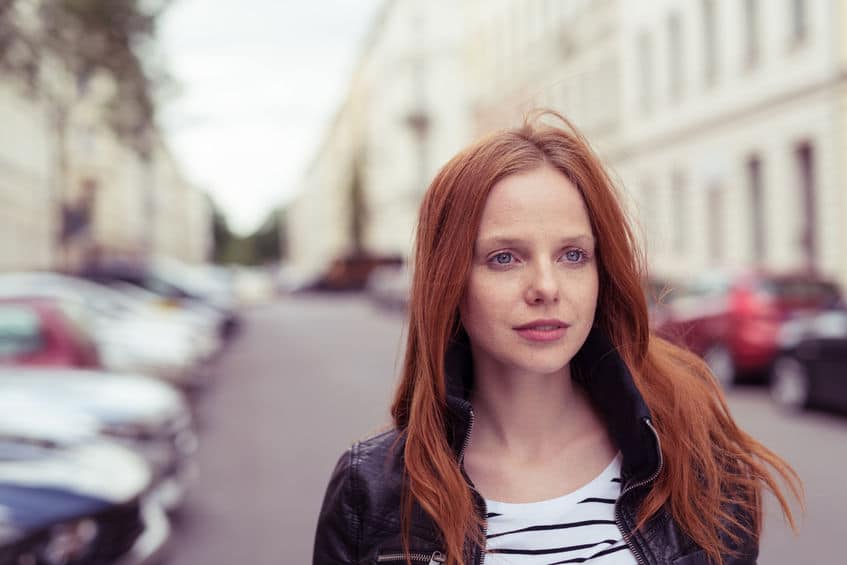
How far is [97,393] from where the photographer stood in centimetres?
746

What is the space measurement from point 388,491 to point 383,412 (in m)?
11.0

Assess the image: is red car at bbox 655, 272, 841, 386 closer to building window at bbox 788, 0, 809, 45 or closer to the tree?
building window at bbox 788, 0, 809, 45

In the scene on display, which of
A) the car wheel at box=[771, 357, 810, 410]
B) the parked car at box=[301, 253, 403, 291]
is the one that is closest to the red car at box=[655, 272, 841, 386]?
the car wheel at box=[771, 357, 810, 410]

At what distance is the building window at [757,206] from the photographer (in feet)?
84.9

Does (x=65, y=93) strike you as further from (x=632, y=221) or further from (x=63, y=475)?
(x=632, y=221)

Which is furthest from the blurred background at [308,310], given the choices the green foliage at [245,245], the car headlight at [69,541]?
the green foliage at [245,245]

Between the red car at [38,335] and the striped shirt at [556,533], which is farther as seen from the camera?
the red car at [38,335]

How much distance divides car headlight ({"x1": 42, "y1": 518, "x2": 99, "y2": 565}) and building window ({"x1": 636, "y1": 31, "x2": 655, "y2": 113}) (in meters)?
29.4

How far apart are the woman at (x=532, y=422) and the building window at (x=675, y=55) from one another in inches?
1163

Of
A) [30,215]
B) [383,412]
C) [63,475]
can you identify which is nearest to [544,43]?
[30,215]

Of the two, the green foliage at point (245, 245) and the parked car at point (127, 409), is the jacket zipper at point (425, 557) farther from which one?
the green foliage at point (245, 245)

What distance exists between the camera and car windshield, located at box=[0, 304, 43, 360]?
28.3ft

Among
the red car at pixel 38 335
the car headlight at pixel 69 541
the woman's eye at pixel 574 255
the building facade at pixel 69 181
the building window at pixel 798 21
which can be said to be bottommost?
the car headlight at pixel 69 541

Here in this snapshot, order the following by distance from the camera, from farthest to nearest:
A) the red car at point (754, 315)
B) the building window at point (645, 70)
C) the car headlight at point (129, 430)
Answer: the building window at point (645, 70) < the red car at point (754, 315) < the car headlight at point (129, 430)
